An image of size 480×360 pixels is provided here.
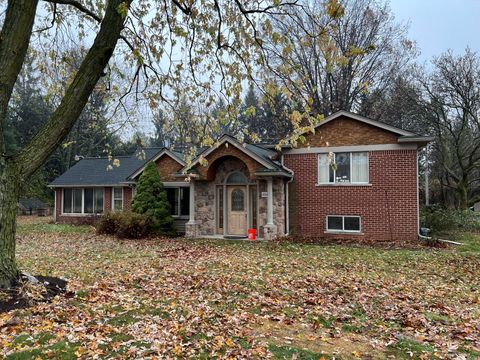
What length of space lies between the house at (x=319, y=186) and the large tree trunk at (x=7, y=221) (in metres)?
8.04

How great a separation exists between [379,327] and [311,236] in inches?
404

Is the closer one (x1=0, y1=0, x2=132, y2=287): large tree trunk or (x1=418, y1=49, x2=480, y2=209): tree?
(x1=0, y1=0, x2=132, y2=287): large tree trunk

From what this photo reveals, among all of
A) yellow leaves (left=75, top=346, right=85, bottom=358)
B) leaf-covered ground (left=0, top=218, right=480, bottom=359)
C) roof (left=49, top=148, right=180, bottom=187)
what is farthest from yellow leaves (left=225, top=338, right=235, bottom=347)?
roof (left=49, top=148, right=180, bottom=187)

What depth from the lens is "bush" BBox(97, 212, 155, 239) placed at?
15891 millimetres

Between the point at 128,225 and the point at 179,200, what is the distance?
13.8 ft

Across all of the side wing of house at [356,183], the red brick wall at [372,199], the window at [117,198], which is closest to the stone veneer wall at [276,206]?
the side wing of house at [356,183]

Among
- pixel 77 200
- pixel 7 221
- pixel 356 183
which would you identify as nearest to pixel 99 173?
pixel 77 200

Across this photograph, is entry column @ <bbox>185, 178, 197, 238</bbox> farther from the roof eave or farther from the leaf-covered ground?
the roof eave

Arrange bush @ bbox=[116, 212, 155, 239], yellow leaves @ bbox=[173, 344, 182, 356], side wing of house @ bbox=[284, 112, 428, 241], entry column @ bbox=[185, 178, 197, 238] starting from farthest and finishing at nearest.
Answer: entry column @ bbox=[185, 178, 197, 238]
bush @ bbox=[116, 212, 155, 239]
side wing of house @ bbox=[284, 112, 428, 241]
yellow leaves @ bbox=[173, 344, 182, 356]

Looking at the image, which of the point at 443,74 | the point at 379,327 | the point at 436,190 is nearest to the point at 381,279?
the point at 379,327

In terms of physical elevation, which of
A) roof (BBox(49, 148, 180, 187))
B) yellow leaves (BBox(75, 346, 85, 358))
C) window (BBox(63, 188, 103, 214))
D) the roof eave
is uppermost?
→ the roof eave

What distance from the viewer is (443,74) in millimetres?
24359

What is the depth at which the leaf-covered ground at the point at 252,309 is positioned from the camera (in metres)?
4.43

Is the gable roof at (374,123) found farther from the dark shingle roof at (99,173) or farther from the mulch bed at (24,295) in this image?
the dark shingle roof at (99,173)
